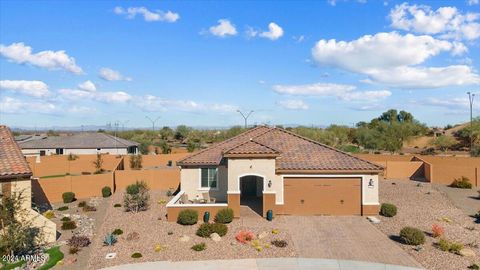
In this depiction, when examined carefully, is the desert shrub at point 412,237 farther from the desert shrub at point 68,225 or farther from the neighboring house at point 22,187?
the desert shrub at point 68,225

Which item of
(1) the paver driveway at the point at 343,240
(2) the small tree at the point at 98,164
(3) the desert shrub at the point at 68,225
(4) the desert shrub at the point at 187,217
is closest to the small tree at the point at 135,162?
(2) the small tree at the point at 98,164

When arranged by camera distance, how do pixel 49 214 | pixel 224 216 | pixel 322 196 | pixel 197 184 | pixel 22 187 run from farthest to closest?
pixel 197 184
pixel 49 214
pixel 322 196
pixel 224 216
pixel 22 187

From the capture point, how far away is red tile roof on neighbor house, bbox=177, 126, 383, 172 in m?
25.0

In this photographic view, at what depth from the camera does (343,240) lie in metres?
20.3

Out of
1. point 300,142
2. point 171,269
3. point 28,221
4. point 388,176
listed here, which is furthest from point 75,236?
point 388,176

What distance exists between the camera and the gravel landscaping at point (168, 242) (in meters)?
18.0

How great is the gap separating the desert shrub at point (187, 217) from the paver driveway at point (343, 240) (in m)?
5.32

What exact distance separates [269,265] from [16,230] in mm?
11418

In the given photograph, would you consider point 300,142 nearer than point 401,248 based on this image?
No

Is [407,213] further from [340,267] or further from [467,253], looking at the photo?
[340,267]

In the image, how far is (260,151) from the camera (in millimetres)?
24438

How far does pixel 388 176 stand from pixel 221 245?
26.1 meters

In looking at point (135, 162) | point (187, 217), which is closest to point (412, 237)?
point (187, 217)

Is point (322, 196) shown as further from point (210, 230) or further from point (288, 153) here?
point (210, 230)
